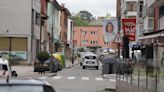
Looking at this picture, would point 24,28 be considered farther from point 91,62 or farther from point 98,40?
point 98,40

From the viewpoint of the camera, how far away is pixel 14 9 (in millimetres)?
63750

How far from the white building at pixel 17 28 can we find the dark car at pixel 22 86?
54.4m

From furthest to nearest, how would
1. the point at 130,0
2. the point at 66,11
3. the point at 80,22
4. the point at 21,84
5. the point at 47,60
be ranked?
the point at 80,22
the point at 66,11
the point at 130,0
the point at 47,60
the point at 21,84

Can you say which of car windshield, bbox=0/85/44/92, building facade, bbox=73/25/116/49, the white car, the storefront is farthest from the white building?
building facade, bbox=73/25/116/49

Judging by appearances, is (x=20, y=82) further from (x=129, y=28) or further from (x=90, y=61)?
(x=90, y=61)

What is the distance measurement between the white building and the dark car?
54369 millimetres

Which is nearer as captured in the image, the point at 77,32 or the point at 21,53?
the point at 21,53

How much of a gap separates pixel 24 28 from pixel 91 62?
876 cm

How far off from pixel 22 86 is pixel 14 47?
5520cm

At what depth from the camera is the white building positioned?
63.5m

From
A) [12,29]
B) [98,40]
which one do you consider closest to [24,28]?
[12,29]

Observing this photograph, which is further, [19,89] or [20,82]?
[20,82]

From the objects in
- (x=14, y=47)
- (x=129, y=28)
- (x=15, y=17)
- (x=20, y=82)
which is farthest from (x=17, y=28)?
(x=20, y=82)

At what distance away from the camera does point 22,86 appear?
8.93 meters
